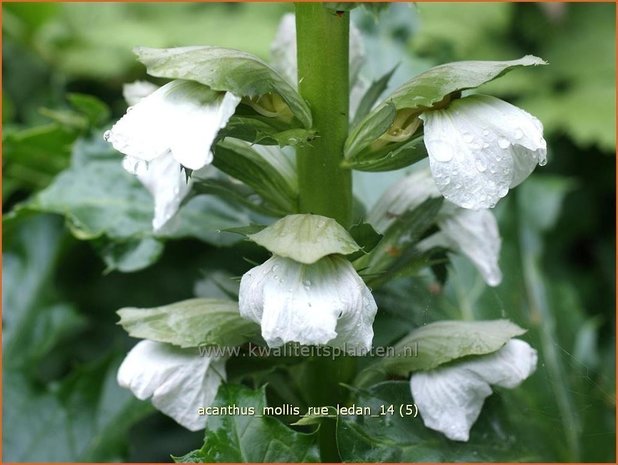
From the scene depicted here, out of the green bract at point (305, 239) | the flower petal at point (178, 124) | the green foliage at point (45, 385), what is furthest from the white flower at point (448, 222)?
the green foliage at point (45, 385)

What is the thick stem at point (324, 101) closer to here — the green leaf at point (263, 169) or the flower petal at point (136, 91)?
the green leaf at point (263, 169)

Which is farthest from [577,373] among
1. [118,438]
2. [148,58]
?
[148,58]

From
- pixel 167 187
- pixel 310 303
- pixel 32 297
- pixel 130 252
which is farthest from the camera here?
pixel 32 297

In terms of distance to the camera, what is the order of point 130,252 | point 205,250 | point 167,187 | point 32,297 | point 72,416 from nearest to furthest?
point 167,187
point 130,252
point 72,416
point 32,297
point 205,250

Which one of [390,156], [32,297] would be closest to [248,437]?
[390,156]

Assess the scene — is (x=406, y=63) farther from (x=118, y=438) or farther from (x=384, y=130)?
(x=118, y=438)

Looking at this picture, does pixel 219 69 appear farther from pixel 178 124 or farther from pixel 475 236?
pixel 475 236

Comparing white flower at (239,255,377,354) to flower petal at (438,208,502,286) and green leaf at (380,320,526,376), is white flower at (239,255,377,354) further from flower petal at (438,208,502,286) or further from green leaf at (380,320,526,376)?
flower petal at (438,208,502,286)
